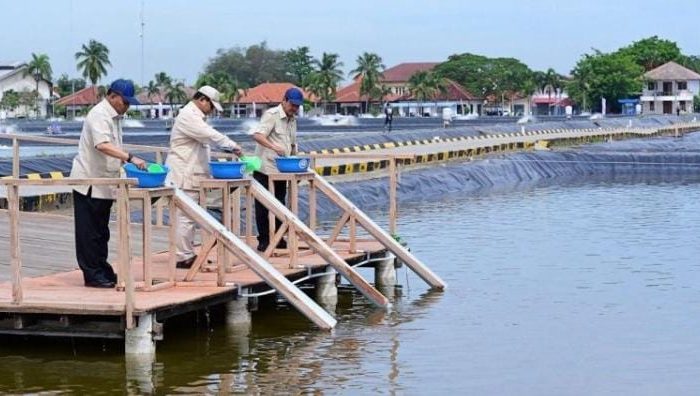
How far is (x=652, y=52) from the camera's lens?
411 ft

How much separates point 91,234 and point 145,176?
2.47 feet

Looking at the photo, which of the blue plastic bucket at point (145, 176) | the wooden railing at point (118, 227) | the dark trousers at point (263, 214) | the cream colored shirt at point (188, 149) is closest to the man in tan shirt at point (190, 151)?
the cream colored shirt at point (188, 149)

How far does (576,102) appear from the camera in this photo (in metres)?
117

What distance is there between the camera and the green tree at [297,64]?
137125 millimetres

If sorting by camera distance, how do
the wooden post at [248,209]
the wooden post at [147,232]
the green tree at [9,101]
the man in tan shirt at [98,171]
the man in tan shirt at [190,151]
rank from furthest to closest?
the green tree at [9,101]
the wooden post at [248,209]
the man in tan shirt at [190,151]
the man in tan shirt at [98,171]
the wooden post at [147,232]

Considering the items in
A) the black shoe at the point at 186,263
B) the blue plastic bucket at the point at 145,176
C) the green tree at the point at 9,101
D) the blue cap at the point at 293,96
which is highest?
the green tree at the point at 9,101

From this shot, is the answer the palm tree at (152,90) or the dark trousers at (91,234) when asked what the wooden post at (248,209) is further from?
the palm tree at (152,90)

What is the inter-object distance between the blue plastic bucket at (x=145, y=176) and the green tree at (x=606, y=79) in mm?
103525

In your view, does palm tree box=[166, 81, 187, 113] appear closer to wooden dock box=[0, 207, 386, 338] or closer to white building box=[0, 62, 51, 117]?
white building box=[0, 62, 51, 117]

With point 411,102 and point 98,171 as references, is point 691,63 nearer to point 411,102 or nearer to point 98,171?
point 411,102

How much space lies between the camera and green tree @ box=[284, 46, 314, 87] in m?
137

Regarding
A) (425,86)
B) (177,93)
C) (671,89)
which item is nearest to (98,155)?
(177,93)

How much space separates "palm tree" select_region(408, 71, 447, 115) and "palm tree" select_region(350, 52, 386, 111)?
11.4 feet

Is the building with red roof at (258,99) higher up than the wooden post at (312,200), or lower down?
higher up
